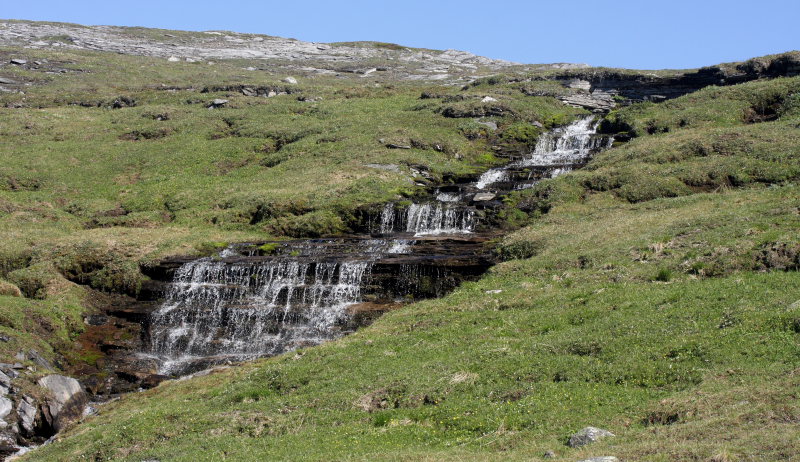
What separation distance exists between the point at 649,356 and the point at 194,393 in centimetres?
1441

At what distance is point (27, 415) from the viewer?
2212 centimetres

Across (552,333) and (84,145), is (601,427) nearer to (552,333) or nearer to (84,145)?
(552,333)

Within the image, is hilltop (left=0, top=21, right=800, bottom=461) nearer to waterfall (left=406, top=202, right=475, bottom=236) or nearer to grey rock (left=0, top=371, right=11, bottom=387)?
grey rock (left=0, top=371, right=11, bottom=387)

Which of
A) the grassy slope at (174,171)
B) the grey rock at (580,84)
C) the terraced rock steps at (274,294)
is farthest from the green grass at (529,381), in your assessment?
the grey rock at (580,84)

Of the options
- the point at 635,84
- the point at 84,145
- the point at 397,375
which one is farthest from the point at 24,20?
the point at 397,375

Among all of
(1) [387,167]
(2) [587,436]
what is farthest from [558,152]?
(2) [587,436]

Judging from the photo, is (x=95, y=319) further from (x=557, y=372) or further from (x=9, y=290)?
(x=557, y=372)

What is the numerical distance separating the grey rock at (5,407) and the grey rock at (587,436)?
18.6 meters

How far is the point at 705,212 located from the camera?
103 ft

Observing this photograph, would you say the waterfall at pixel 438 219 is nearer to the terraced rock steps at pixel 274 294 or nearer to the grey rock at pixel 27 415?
the terraced rock steps at pixel 274 294

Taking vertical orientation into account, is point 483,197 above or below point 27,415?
above

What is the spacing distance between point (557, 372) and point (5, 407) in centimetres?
1793

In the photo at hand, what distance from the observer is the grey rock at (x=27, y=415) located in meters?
21.9

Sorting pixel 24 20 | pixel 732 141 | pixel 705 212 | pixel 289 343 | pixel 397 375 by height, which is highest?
pixel 24 20
